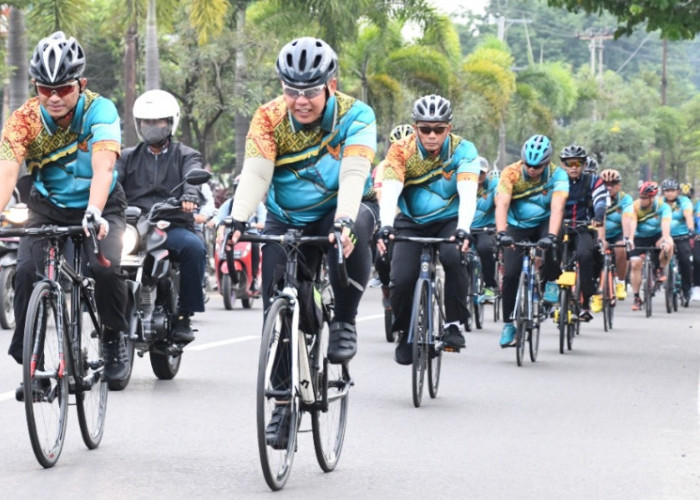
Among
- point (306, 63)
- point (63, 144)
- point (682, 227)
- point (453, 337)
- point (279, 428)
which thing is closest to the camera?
point (279, 428)

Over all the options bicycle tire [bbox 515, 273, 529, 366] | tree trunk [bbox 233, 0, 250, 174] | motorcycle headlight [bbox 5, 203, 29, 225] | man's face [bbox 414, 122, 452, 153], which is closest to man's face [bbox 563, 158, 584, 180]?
bicycle tire [bbox 515, 273, 529, 366]

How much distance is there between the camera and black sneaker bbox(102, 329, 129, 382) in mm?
9477

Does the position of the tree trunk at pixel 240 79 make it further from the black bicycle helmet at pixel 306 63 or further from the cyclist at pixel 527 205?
the black bicycle helmet at pixel 306 63

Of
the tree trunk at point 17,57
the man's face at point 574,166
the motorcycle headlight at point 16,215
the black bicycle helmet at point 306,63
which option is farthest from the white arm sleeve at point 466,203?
the tree trunk at point 17,57

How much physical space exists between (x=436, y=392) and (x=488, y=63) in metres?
42.1

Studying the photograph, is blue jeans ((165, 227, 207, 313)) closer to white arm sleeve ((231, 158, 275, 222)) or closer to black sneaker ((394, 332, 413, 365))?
black sneaker ((394, 332, 413, 365))

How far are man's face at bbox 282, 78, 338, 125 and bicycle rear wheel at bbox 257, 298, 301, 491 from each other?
99cm

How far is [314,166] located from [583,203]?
347 inches

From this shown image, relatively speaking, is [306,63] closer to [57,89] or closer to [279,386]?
[57,89]

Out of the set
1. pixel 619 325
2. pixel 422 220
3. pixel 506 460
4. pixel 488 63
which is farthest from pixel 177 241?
pixel 488 63

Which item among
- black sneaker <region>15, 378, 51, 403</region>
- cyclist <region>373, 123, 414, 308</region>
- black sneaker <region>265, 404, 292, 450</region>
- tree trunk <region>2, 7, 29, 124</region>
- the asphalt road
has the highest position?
tree trunk <region>2, 7, 29, 124</region>

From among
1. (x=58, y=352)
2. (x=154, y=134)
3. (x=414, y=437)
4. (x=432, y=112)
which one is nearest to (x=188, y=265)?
(x=154, y=134)

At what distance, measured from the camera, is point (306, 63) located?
7.60 meters

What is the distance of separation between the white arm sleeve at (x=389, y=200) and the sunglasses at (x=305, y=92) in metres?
3.47
